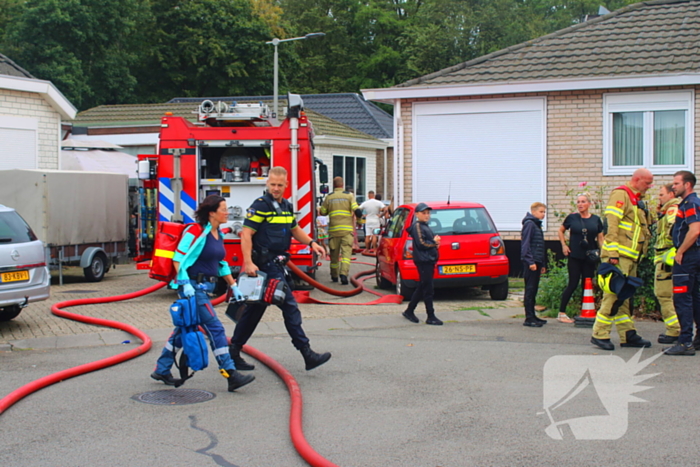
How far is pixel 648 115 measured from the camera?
14.9m

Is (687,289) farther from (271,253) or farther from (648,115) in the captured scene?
(648,115)

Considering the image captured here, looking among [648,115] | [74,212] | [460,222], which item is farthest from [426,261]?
[74,212]

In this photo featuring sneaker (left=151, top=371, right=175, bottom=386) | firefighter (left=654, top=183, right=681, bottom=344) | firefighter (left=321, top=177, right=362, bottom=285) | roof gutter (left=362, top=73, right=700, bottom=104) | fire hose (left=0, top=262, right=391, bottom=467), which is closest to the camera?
fire hose (left=0, top=262, right=391, bottom=467)

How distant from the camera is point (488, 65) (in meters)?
16.4

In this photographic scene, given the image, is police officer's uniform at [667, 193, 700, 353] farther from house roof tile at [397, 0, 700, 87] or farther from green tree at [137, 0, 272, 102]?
green tree at [137, 0, 272, 102]

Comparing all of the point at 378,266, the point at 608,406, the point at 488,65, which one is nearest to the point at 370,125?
the point at 488,65

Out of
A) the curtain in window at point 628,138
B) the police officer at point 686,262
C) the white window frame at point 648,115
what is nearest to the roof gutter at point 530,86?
the white window frame at point 648,115

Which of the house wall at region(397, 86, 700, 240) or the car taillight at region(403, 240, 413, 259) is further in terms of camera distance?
the house wall at region(397, 86, 700, 240)

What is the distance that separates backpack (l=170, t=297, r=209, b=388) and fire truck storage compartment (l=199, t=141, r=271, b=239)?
6.35 meters

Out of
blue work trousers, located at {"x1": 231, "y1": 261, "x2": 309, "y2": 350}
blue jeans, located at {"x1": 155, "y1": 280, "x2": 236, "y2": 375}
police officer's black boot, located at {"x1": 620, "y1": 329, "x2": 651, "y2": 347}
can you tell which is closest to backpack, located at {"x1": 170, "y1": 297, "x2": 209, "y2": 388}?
blue jeans, located at {"x1": 155, "y1": 280, "x2": 236, "y2": 375}

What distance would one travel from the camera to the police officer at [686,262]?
765cm

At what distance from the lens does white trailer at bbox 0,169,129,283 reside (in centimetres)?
1413

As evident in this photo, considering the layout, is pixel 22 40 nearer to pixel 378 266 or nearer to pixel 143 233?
pixel 143 233

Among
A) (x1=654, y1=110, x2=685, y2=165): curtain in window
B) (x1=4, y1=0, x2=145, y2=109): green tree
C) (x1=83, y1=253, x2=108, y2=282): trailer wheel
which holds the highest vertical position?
(x1=4, y1=0, x2=145, y2=109): green tree
